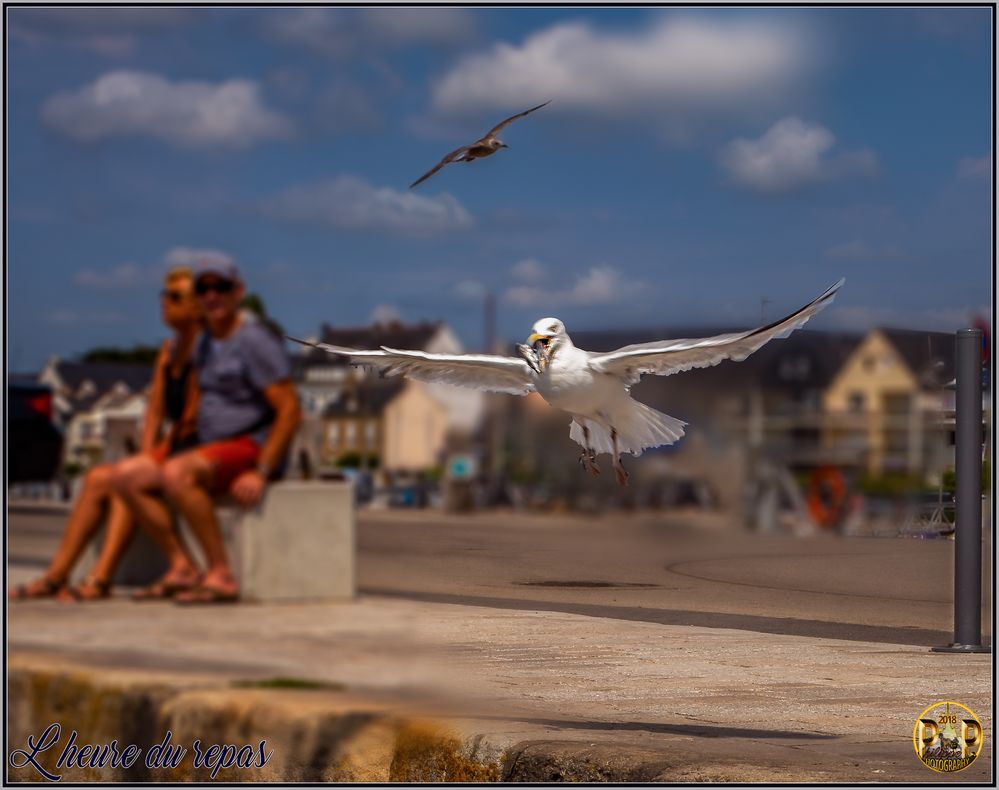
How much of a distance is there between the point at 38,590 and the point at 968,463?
2.80 m

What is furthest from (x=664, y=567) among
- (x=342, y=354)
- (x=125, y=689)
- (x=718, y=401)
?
(x=125, y=689)

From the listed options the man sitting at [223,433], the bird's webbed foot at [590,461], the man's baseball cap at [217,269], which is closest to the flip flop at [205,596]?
the man sitting at [223,433]

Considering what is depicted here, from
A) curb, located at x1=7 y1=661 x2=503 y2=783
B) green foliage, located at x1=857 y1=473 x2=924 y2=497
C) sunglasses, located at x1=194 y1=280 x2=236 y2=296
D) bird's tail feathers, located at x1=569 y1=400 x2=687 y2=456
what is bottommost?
curb, located at x1=7 y1=661 x2=503 y2=783

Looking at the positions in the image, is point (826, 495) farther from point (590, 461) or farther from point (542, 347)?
point (542, 347)

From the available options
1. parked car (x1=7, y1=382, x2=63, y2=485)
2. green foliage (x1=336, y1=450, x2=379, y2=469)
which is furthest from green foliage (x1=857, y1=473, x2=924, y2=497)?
parked car (x1=7, y1=382, x2=63, y2=485)

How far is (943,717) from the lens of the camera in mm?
3285

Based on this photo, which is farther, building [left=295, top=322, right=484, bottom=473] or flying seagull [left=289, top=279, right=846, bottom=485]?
building [left=295, top=322, right=484, bottom=473]

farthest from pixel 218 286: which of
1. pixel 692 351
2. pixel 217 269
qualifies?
pixel 692 351

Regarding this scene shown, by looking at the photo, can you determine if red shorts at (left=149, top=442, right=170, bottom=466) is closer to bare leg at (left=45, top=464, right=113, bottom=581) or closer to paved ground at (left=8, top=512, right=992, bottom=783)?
bare leg at (left=45, top=464, right=113, bottom=581)

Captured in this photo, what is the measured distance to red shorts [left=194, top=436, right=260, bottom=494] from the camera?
3.62 meters

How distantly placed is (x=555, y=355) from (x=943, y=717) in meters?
1.52

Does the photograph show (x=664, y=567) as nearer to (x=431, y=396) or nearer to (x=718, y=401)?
(x=718, y=401)
